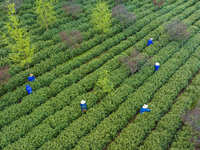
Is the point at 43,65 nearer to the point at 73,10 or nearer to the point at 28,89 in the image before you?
the point at 28,89

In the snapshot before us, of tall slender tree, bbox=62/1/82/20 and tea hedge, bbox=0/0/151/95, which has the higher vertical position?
tall slender tree, bbox=62/1/82/20

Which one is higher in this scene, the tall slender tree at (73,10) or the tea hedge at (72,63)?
the tall slender tree at (73,10)

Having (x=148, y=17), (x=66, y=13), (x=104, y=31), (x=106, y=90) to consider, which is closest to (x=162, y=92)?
(x=106, y=90)

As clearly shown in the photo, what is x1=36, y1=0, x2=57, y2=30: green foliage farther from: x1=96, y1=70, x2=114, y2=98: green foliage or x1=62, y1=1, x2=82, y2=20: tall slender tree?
x1=96, y1=70, x2=114, y2=98: green foliage

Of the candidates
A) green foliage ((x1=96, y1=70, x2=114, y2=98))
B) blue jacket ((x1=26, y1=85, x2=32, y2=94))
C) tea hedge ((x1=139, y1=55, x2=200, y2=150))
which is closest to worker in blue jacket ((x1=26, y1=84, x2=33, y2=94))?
blue jacket ((x1=26, y1=85, x2=32, y2=94))

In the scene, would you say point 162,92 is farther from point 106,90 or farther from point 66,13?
point 66,13

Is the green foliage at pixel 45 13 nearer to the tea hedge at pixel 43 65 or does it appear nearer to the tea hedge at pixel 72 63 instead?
the tea hedge at pixel 43 65

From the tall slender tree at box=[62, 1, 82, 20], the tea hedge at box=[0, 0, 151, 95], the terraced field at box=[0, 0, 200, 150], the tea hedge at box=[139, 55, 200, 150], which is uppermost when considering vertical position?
the tall slender tree at box=[62, 1, 82, 20]

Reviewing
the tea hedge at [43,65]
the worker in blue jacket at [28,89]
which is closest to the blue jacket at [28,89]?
the worker in blue jacket at [28,89]
